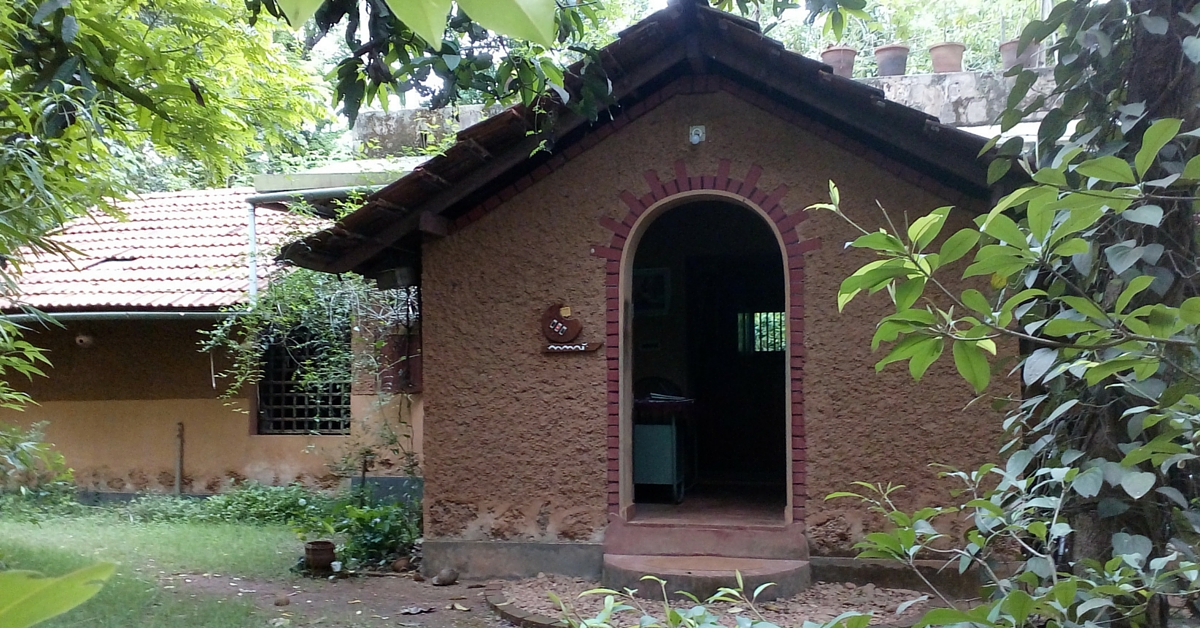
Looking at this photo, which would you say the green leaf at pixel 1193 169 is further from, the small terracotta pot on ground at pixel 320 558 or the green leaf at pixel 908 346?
the small terracotta pot on ground at pixel 320 558

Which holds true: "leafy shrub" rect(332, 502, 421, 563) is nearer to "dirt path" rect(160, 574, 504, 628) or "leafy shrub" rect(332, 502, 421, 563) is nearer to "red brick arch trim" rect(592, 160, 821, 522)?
"dirt path" rect(160, 574, 504, 628)

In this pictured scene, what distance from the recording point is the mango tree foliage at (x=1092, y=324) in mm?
1442

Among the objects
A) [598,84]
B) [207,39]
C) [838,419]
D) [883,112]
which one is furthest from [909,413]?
[207,39]

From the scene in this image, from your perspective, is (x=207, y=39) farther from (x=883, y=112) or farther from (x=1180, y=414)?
(x=1180, y=414)

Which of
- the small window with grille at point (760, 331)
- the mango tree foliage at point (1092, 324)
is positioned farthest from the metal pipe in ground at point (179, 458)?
the mango tree foliage at point (1092, 324)

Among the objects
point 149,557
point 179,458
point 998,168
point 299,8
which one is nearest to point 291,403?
point 179,458

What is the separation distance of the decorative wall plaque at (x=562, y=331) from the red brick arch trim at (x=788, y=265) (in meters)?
0.19

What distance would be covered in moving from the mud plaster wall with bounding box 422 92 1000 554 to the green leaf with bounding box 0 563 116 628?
5981 mm

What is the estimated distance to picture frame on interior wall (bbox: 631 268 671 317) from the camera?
962 centimetres

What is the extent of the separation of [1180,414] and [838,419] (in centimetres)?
455

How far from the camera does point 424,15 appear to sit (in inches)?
26.8

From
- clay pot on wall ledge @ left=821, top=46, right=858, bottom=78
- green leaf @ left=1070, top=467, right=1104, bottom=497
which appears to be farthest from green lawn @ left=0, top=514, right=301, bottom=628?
clay pot on wall ledge @ left=821, top=46, right=858, bottom=78

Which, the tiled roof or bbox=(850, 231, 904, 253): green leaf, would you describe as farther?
the tiled roof

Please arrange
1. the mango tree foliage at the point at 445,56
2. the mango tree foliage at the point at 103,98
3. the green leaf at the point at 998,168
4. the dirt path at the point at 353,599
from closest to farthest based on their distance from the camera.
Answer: the green leaf at the point at 998,168 → the mango tree foliage at the point at 445,56 → the mango tree foliage at the point at 103,98 → the dirt path at the point at 353,599
